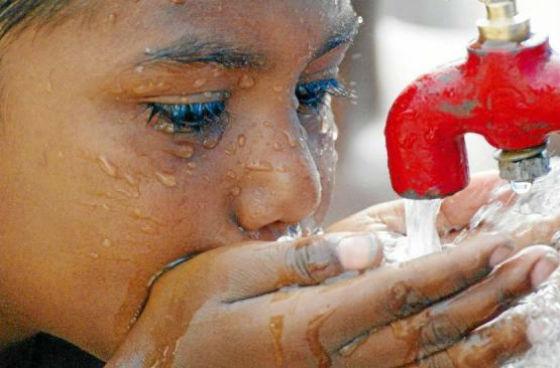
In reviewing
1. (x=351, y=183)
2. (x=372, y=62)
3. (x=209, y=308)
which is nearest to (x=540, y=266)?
(x=209, y=308)

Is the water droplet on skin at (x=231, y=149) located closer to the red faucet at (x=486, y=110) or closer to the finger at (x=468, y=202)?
the red faucet at (x=486, y=110)

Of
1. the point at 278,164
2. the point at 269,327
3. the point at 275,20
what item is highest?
the point at 275,20

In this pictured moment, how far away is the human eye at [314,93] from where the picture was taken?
1.60 m

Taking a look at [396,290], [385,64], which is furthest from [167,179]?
[385,64]

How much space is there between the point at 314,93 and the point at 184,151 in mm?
233

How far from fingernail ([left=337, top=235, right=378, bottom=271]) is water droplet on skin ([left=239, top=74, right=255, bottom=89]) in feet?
0.91

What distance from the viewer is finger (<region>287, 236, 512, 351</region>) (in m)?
1.19

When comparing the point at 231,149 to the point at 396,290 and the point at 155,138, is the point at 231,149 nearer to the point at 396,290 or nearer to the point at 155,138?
the point at 155,138

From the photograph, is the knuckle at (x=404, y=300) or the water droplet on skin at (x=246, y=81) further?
the water droplet on skin at (x=246, y=81)

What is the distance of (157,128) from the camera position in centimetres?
148

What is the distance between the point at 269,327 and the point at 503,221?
0.50 meters

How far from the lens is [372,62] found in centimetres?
354

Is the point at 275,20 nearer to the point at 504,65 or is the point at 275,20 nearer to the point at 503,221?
the point at 504,65

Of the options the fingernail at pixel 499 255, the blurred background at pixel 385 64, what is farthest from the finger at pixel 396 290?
the blurred background at pixel 385 64
